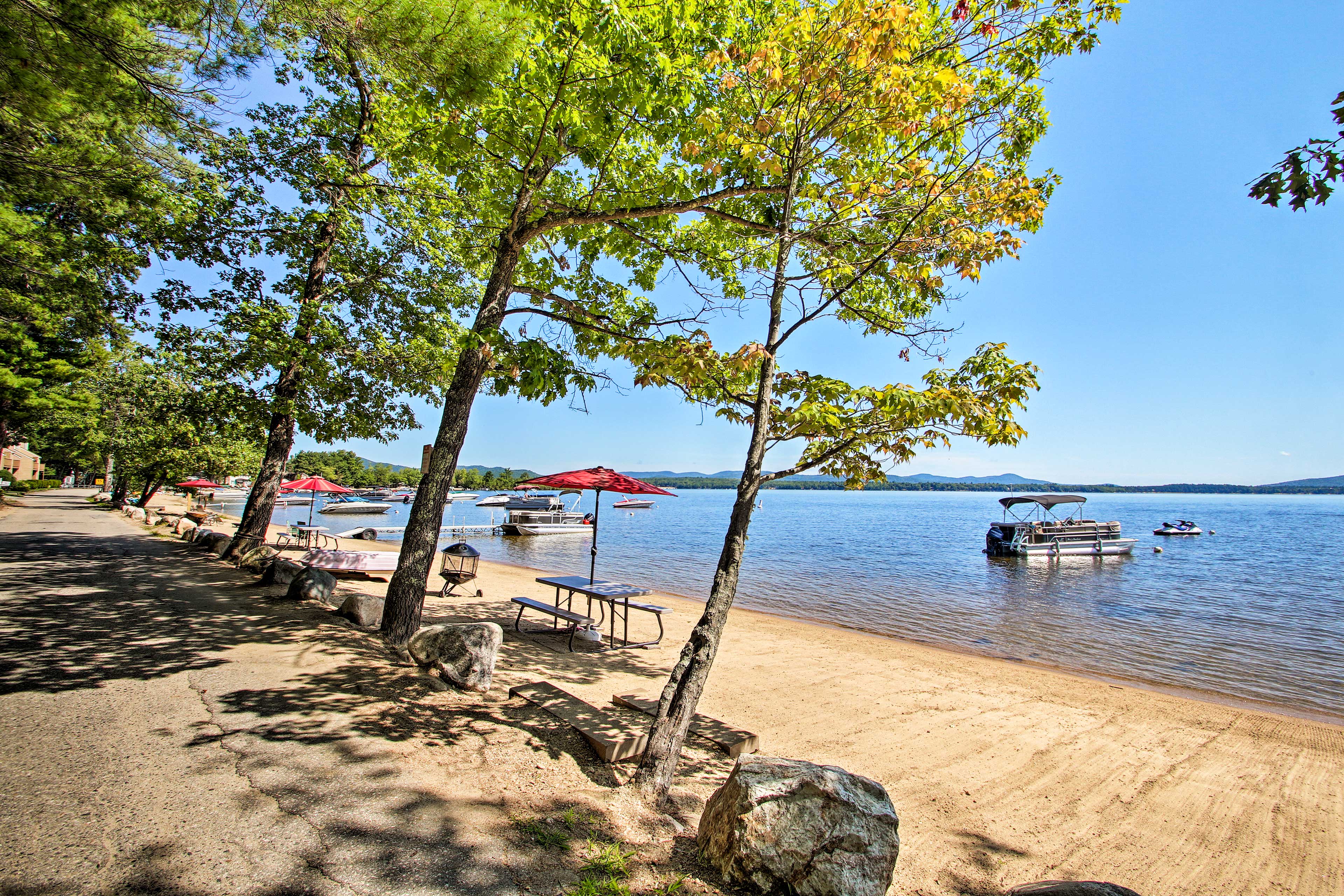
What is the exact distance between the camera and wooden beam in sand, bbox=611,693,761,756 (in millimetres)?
4555

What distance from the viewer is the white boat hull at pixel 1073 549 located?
28703 millimetres

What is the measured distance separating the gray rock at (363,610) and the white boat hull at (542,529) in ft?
102

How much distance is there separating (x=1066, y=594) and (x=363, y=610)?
21233 mm

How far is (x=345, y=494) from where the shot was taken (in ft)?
61.3

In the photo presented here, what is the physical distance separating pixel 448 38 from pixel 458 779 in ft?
18.1

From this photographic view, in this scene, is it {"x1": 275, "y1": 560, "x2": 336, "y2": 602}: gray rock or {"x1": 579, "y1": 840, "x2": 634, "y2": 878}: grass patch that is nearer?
{"x1": 579, "y1": 840, "x2": 634, "y2": 878}: grass patch

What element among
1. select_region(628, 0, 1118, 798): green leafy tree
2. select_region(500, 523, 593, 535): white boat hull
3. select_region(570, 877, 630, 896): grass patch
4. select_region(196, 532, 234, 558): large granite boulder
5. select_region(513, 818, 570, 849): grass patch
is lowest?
select_region(500, 523, 593, 535): white boat hull

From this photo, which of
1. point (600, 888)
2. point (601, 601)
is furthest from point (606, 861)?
point (601, 601)

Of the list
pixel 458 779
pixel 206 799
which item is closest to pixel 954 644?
pixel 458 779

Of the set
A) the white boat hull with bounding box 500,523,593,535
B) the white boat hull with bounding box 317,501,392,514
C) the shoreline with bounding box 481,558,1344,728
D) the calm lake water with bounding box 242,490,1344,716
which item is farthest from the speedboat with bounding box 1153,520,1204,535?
the white boat hull with bounding box 317,501,392,514

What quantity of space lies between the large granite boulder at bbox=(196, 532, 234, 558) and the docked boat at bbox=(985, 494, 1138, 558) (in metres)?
32.3

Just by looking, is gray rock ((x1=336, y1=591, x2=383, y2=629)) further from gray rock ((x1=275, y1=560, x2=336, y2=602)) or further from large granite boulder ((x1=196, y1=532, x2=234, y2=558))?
large granite boulder ((x1=196, y1=532, x2=234, y2=558))

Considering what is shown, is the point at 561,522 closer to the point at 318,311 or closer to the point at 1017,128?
the point at 318,311

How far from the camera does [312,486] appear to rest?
17641mm
